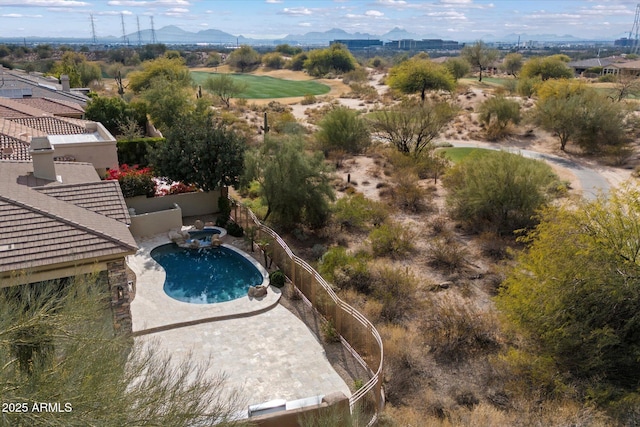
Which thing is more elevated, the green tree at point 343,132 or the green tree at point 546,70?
the green tree at point 546,70

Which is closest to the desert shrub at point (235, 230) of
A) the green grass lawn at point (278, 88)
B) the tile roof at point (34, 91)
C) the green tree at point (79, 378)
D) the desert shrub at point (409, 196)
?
the desert shrub at point (409, 196)

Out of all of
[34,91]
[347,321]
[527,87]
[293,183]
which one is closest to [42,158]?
[293,183]

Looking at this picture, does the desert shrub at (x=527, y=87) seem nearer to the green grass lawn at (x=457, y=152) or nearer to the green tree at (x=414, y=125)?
the green grass lawn at (x=457, y=152)

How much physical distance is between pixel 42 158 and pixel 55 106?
70.9ft

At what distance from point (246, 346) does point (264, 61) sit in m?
123

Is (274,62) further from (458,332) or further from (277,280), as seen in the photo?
(458,332)

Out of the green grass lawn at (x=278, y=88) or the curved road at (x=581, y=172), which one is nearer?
the curved road at (x=581, y=172)

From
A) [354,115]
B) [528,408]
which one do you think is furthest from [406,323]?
[354,115]

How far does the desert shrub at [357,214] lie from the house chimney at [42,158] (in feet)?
38.2

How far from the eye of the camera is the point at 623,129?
38.2 m

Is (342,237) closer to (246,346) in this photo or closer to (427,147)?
(246,346)

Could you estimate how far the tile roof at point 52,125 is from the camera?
92.9ft

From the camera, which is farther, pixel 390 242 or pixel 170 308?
pixel 390 242

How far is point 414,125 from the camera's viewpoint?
33969 millimetres
